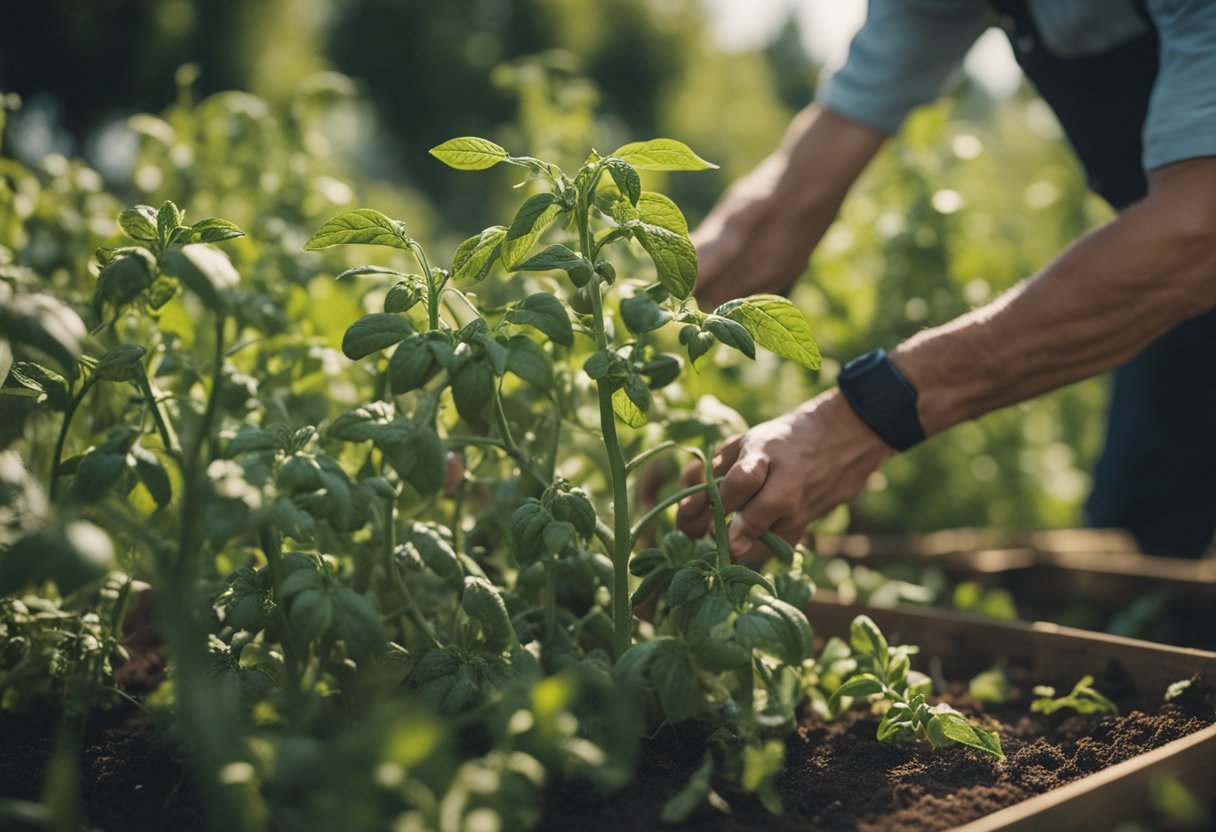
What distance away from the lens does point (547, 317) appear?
1.07 m

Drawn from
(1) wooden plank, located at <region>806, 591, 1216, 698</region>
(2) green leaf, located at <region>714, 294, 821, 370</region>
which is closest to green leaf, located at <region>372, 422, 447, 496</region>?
(2) green leaf, located at <region>714, 294, 821, 370</region>

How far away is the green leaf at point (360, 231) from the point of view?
1.11m

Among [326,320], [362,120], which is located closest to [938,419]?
[326,320]

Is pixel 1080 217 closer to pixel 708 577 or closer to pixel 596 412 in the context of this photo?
pixel 596 412

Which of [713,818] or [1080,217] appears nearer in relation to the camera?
[713,818]

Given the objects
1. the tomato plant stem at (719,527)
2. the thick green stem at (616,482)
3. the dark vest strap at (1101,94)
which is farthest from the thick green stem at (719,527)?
the dark vest strap at (1101,94)

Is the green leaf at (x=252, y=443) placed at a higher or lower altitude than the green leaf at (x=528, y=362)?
lower

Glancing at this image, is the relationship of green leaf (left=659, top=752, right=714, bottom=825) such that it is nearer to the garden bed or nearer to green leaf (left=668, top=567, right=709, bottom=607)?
the garden bed

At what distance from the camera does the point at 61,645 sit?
4.20ft

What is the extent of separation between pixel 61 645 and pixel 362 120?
70.7 ft

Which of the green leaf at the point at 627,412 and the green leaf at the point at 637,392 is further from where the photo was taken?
the green leaf at the point at 627,412

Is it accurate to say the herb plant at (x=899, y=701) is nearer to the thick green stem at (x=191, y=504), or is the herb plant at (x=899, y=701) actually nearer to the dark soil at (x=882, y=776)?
the dark soil at (x=882, y=776)

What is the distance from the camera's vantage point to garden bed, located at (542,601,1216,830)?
107 centimetres

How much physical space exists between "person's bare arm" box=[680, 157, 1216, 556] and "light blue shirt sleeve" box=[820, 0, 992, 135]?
2.59 feet
